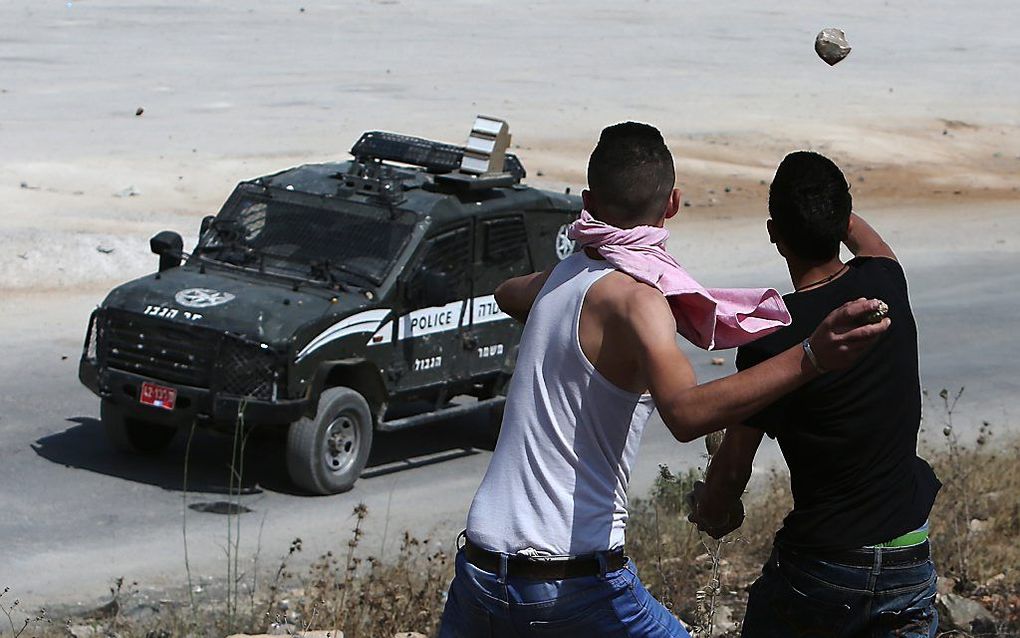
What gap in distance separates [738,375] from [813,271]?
78 cm

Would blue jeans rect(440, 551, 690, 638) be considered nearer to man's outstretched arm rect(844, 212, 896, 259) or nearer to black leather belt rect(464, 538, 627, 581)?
black leather belt rect(464, 538, 627, 581)

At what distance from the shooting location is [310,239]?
1194 cm

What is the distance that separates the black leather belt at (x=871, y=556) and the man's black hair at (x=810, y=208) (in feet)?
2.63

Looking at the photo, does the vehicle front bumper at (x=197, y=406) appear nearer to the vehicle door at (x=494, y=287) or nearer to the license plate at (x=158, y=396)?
the license plate at (x=158, y=396)

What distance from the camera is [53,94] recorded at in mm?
32375

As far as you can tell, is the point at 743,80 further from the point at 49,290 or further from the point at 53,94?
the point at 49,290

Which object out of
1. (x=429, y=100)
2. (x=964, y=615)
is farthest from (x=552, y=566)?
(x=429, y=100)

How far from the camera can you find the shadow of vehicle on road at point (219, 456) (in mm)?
11430

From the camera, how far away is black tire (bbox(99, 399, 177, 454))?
11.6 meters

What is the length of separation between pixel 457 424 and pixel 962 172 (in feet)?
61.7

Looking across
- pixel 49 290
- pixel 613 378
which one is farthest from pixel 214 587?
pixel 49 290

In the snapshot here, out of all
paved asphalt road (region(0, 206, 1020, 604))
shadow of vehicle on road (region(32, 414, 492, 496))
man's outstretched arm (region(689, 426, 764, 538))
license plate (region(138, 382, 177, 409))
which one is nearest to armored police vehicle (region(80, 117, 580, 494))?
license plate (region(138, 382, 177, 409))

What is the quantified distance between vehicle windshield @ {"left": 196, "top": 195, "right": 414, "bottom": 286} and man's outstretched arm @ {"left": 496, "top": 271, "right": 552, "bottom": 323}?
675 centimetres

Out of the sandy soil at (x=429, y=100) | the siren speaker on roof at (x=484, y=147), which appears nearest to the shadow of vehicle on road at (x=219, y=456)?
the siren speaker on roof at (x=484, y=147)
